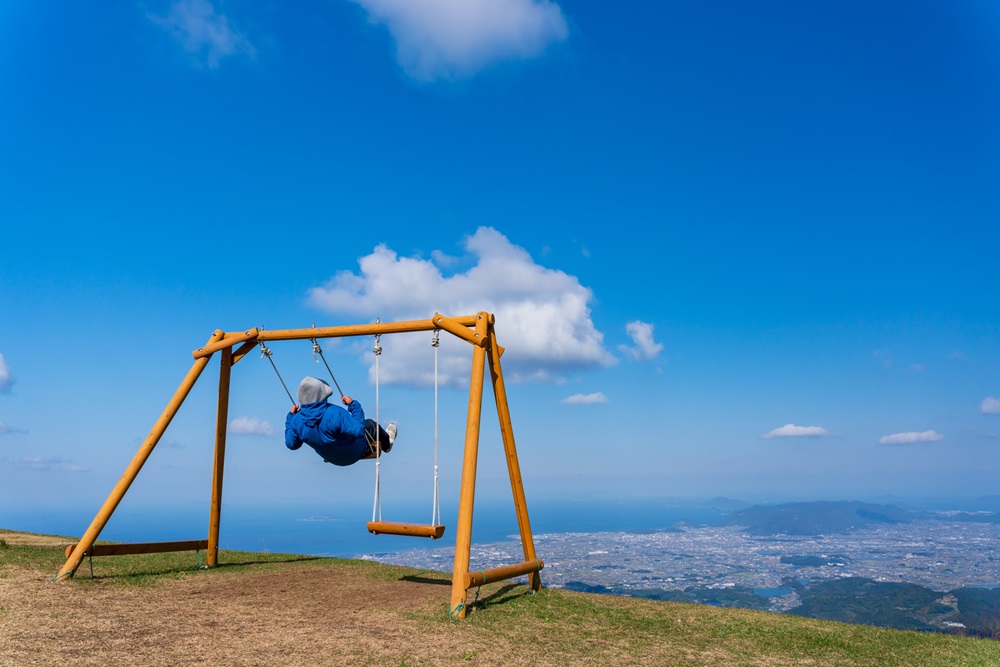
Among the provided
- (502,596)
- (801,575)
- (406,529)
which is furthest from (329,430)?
(801,575)

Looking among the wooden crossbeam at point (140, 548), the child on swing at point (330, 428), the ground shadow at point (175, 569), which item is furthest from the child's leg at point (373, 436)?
the wooden crossbeam at point (140, 548)

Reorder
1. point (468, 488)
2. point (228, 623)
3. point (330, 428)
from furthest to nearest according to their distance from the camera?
point (330, 428), point (468, 488), point (228, 623)

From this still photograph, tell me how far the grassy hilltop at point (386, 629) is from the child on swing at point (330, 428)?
7.11ft

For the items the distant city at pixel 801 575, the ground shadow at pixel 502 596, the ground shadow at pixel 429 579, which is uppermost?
the ground shadow at pixel 429 579

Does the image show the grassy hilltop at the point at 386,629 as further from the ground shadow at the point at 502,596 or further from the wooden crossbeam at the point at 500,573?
the wooden crossbeam at the point at 500,573

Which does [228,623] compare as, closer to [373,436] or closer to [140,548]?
[373,436]

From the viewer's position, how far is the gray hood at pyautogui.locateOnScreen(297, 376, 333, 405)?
1034cm

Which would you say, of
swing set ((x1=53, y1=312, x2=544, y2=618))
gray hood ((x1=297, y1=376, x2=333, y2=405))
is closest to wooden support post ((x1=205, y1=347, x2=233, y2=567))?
swing set ((x1=53, y1=312, x2=544, y2=618))

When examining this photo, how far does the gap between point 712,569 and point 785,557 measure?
173 feet

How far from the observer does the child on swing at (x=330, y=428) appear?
10.1 meters

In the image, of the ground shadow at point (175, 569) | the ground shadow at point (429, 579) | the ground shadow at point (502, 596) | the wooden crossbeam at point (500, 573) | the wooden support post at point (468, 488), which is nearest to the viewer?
the wooden support post at point (468, 488)

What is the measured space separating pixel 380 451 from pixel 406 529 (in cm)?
146

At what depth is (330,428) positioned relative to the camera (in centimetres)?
1001

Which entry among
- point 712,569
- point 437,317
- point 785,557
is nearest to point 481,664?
point 437,317
